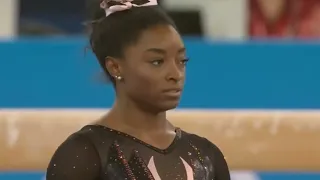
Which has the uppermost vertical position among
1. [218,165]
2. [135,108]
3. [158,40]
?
[158,40]

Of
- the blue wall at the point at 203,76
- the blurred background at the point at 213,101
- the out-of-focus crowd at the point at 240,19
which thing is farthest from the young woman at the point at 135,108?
the out-of-focus crowd at the point at 240,19

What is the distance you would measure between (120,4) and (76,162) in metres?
0.25

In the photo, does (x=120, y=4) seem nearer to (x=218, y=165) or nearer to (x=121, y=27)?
(x=121, y=27)

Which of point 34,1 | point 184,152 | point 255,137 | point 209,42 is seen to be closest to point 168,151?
point 184,152

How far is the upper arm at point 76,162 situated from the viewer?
0.97m

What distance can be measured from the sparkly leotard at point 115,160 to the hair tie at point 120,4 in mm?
181

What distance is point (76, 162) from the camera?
974mm

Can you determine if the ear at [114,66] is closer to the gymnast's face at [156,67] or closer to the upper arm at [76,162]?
the gymnast's face at [156,67]

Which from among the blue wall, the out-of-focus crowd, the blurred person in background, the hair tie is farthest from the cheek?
the blurred person in background

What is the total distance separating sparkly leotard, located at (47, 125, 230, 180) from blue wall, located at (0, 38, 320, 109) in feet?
2.78

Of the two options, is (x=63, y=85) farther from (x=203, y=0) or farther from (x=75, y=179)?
(x=203, y=0)

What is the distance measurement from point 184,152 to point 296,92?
3.05ft

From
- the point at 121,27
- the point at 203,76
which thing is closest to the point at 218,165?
the point at 121,27

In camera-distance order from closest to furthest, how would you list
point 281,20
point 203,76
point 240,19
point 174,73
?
point 174,73, point 203,76, point 281,20, point 240,19
